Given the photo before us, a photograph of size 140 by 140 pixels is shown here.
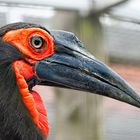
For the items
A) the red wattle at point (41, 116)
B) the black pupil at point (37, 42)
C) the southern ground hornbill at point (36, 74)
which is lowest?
the red wattle at point (41, 116)

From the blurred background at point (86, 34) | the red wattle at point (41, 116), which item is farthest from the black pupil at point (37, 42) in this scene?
the blurred background at point (86, 34)

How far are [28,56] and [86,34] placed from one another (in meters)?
0.84

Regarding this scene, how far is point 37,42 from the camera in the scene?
2678mm

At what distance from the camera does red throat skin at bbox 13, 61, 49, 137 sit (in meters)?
2.63

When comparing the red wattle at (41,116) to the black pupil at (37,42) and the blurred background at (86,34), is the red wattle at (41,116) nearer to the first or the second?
the black pupil at (37,42)

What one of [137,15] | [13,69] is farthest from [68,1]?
[13,69]

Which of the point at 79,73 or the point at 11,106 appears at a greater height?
the point at 79,73

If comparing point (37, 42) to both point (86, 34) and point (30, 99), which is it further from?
point (86, 34)

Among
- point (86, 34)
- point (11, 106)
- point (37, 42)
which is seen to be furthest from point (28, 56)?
point (86, 34)

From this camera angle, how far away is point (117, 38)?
12.4ft

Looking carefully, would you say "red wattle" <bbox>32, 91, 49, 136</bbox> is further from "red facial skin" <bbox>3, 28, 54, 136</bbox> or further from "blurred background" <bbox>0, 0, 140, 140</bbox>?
"blurred background" <bbox>0, 0, 140, 140</bbox>

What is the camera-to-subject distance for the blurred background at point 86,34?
3.40 meters

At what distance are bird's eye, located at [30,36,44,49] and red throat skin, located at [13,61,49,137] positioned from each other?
69 mm

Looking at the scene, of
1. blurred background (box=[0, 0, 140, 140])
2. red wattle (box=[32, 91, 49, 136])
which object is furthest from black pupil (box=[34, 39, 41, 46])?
blurred background (box=[0, 0, 140, 140])
